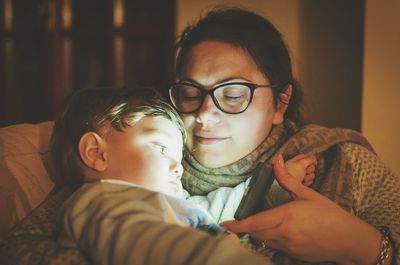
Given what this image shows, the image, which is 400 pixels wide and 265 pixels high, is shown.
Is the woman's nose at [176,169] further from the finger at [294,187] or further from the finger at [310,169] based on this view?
the finger at [310,169]

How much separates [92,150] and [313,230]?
59cm

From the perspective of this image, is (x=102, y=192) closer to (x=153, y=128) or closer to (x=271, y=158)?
(x=153, y=128)

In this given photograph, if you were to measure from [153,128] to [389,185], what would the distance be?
27.4 inches

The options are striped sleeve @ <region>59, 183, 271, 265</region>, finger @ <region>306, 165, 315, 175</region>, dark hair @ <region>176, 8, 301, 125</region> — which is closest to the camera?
striped sleeve @ <region>59, 183, 271, 265</region>

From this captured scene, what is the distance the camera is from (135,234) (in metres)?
0.72

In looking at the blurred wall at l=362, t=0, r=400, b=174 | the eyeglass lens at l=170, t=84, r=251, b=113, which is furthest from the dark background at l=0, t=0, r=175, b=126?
the eyeglass lens at l=170, t=84, r=251, b=113

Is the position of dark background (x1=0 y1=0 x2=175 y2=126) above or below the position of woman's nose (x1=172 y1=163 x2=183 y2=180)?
above

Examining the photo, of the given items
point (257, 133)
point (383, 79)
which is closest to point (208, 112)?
point (257, 133)

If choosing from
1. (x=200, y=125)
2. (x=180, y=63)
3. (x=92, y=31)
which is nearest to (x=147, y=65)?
(x=92, y=31)

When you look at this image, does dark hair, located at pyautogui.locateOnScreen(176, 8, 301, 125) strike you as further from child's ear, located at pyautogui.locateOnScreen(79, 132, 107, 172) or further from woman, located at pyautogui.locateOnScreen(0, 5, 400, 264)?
child's ear, located at pyautogui.locateOnScreen(79, 132, 107, 172)

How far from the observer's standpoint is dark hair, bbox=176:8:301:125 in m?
1.29

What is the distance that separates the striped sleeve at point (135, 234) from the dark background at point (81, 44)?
2443 mm

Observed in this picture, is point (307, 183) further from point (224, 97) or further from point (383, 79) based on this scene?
point (383, 79)

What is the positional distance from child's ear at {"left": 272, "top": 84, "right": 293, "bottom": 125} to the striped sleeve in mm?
651
